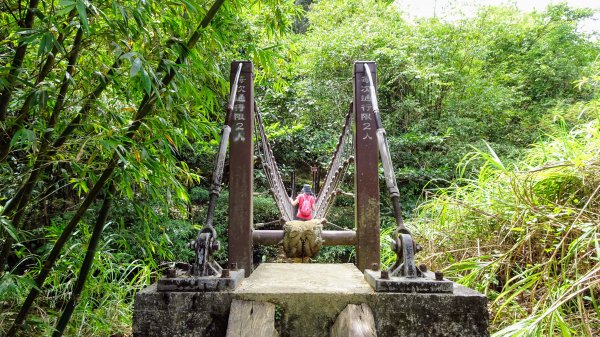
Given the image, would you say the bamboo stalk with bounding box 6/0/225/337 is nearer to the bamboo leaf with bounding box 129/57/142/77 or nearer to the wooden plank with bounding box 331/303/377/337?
the bamboo leaf with bounding box 129/57/142/77

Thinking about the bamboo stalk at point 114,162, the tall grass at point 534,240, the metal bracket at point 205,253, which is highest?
the bamboo stalk at point 114,162

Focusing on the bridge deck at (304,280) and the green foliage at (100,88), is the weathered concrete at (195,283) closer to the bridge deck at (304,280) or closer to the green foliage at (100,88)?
the bridge deck at (304,280)

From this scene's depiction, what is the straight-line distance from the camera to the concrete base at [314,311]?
3.64 feet

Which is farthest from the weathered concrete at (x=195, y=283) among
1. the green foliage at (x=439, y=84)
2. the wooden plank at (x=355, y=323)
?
the green foliage at (x=439, y=84)

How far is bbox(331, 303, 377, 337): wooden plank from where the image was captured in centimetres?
102

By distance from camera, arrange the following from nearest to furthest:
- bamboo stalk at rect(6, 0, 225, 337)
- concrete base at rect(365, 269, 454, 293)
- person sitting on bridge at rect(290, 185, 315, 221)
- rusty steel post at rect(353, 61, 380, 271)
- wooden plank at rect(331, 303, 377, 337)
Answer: wooden plank at rect(331, 303, 377, 337) → concrete base at rect(365, 269, 454, 293) → bamboo stalk at rect(6, 0, 225, 337) → rusty steel post at rect(353, 61, 380, 271) → person sitting on bridge at rect(290, 185, 315, 221)

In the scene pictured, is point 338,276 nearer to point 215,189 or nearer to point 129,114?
point 215,189

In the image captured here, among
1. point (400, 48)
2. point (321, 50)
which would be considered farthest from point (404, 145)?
point (321, 50)

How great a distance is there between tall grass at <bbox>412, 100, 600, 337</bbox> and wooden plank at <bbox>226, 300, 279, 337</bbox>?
110cm

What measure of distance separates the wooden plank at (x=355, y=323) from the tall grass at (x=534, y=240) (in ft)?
2.73

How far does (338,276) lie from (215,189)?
0.68 meters

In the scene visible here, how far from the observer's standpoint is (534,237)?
7.20ft

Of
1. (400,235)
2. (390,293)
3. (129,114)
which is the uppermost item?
(129,114)

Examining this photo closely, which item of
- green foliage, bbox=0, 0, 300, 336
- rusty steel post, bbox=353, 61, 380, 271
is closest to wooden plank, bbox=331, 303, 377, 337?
rusty steel post, bbox=353, 61, 380, 271
